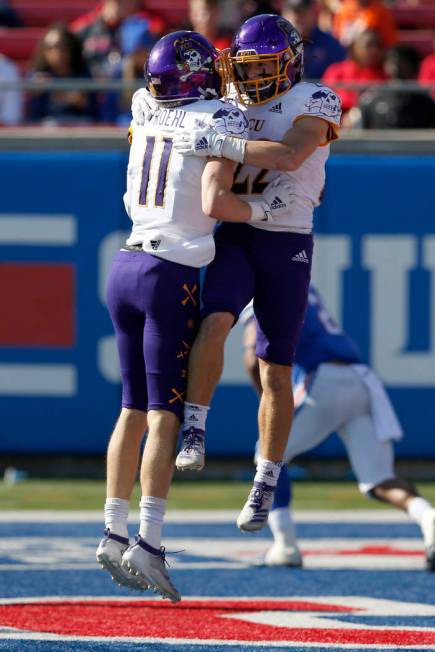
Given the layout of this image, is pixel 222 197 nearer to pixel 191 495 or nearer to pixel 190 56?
pixel 190 56

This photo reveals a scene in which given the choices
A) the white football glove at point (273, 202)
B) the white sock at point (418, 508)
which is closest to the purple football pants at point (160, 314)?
the white football glove at point (273, 202)

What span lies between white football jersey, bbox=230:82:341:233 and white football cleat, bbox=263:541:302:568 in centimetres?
227

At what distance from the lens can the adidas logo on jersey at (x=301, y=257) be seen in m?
6.08

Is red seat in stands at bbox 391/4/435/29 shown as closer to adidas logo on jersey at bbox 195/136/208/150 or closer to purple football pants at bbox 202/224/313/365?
purple football pants at bbox 202/224/313/365

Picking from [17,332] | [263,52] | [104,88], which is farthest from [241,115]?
[17,332]

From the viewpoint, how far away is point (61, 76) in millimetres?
11391

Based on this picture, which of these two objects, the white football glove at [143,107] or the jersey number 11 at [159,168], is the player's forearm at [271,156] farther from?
the white football glove at [143,107]

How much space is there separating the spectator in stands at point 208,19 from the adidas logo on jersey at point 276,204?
19.6 feet

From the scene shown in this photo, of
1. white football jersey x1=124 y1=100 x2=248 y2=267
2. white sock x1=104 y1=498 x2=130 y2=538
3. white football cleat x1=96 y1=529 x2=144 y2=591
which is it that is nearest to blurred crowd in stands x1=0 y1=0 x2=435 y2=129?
white football jersey x1=124 y1=100 x2=248 y2=267

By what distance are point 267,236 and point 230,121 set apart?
1.81 feet

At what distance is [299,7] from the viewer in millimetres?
11391

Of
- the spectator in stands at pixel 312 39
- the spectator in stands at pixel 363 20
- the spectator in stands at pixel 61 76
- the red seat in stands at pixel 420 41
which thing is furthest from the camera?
the red seat in stands at pixel 420 41

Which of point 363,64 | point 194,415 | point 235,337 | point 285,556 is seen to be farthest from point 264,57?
point 363,64

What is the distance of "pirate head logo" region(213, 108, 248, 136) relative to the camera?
5.72m
